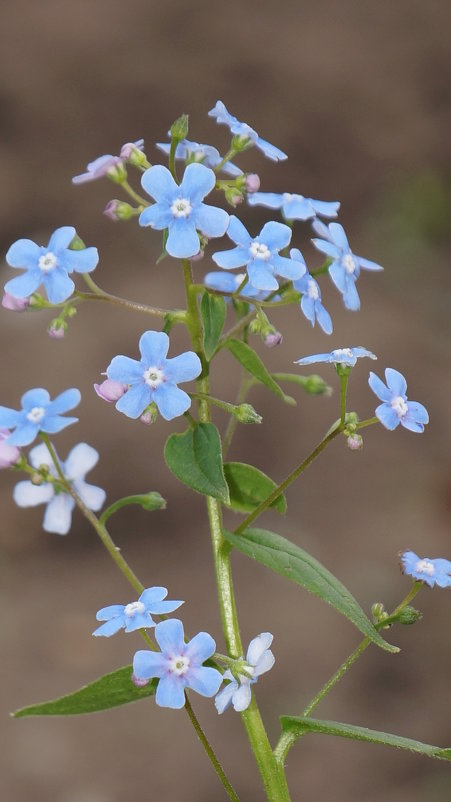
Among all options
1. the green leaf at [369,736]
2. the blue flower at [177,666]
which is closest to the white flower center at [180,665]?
the blue flower at [177,666]

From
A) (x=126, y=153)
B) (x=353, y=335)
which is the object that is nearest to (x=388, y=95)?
(x=353, y=335)

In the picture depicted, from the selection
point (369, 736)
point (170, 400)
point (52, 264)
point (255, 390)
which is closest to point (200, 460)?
point (170, 400)

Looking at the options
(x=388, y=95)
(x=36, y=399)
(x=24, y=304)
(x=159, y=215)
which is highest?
(x=388, y=95)

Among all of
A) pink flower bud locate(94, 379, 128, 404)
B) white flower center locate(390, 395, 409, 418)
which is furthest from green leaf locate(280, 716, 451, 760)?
pink flower bud locate(94, 379, 128, 404)

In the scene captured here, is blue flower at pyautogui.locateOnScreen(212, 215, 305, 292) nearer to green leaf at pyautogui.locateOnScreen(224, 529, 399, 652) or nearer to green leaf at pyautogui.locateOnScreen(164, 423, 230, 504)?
green leaf at pyautogui.locateOnScreen(164, 423, 230, 504)

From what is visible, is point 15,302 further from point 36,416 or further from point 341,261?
point 341,261

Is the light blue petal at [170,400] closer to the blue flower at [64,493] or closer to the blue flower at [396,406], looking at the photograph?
the blue flower at [396,406]

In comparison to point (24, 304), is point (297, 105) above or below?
above

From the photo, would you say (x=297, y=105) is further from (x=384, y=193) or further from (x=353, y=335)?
(x=353, y=335)
